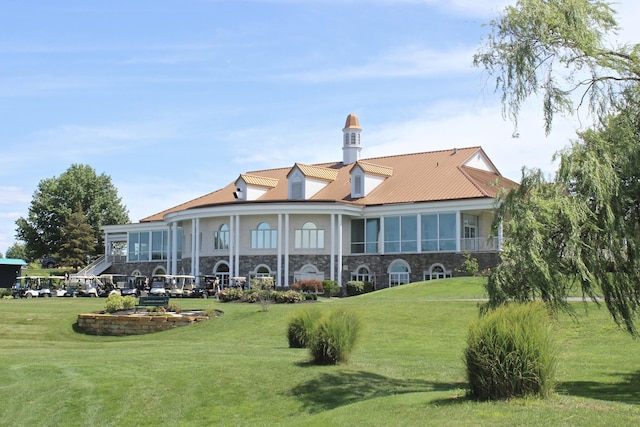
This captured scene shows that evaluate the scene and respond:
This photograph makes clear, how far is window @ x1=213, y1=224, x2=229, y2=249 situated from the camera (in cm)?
4834

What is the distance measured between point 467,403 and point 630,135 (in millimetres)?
5771

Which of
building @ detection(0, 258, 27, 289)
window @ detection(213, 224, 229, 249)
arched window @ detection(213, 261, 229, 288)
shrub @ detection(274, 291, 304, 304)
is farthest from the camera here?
building @ detection(0, 258, 27, 289)

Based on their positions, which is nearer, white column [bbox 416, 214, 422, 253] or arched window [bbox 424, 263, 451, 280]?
arched window [bbox 424, 263, 451, 280]

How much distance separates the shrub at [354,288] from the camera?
43.1 meters

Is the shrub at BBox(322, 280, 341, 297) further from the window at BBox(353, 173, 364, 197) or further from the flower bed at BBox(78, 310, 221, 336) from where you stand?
the flower bed at BBox(78, 310, 221, 336)

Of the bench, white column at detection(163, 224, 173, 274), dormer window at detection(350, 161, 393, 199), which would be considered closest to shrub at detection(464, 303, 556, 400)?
the bench

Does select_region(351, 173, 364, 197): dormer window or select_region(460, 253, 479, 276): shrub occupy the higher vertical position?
select_region(351, 173, 364, 197): dormer window

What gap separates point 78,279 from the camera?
4600cm

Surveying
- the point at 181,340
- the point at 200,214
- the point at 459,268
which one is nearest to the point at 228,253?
the point at 200,214

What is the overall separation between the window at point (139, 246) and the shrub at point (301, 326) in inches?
1572

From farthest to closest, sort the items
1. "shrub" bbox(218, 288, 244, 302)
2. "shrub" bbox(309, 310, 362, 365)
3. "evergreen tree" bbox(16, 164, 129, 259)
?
"evergreen tree" bbox(16, 164, 129, 259) < "shrub" bbox(218, 288, 244, 302) < "shrub" bbox(309, 310, 362, 365)

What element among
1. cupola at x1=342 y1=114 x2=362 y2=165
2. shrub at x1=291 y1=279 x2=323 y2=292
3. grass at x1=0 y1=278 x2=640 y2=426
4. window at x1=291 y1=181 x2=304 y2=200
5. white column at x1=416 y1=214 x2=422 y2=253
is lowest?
grass at x1=0 y1=278 x2=640 y2=426

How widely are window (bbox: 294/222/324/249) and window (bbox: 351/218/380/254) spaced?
230cm

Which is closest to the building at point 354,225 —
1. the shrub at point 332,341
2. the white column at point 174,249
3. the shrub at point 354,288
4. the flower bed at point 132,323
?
the white column at point 174,249
